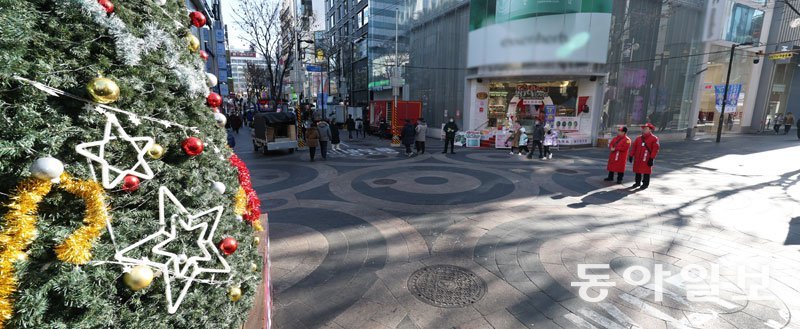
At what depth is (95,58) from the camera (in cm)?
154

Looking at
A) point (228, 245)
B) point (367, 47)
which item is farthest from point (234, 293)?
point (367, 47)

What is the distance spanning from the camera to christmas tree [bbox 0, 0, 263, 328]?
1.29 metres

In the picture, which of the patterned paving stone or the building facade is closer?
the patterned paving stone

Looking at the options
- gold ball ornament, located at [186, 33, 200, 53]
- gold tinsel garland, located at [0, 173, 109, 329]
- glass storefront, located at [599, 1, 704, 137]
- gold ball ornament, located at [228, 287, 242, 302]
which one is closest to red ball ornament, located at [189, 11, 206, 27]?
gold ball ornament, located at [186, 33, 200, 53]

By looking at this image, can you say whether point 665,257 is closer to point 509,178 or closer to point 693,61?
point 509,178

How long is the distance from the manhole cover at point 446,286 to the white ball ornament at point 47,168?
11.9ft

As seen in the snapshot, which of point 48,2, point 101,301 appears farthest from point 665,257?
point 48,2

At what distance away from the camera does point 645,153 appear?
889 centimetres

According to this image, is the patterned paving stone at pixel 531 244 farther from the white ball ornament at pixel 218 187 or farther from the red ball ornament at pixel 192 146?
the red ball ornament at pixel 192 146

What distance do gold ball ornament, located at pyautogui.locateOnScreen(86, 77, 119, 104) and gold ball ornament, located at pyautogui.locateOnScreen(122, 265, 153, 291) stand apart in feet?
2.50

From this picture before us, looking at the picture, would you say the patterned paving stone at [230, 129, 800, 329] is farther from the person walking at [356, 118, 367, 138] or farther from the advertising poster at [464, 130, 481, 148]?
the person walking at [356, 118, 367, 138]

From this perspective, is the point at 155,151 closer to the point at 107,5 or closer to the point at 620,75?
the point at 107,5

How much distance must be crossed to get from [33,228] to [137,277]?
16.4 inches

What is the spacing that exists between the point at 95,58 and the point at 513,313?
13.7 feet
